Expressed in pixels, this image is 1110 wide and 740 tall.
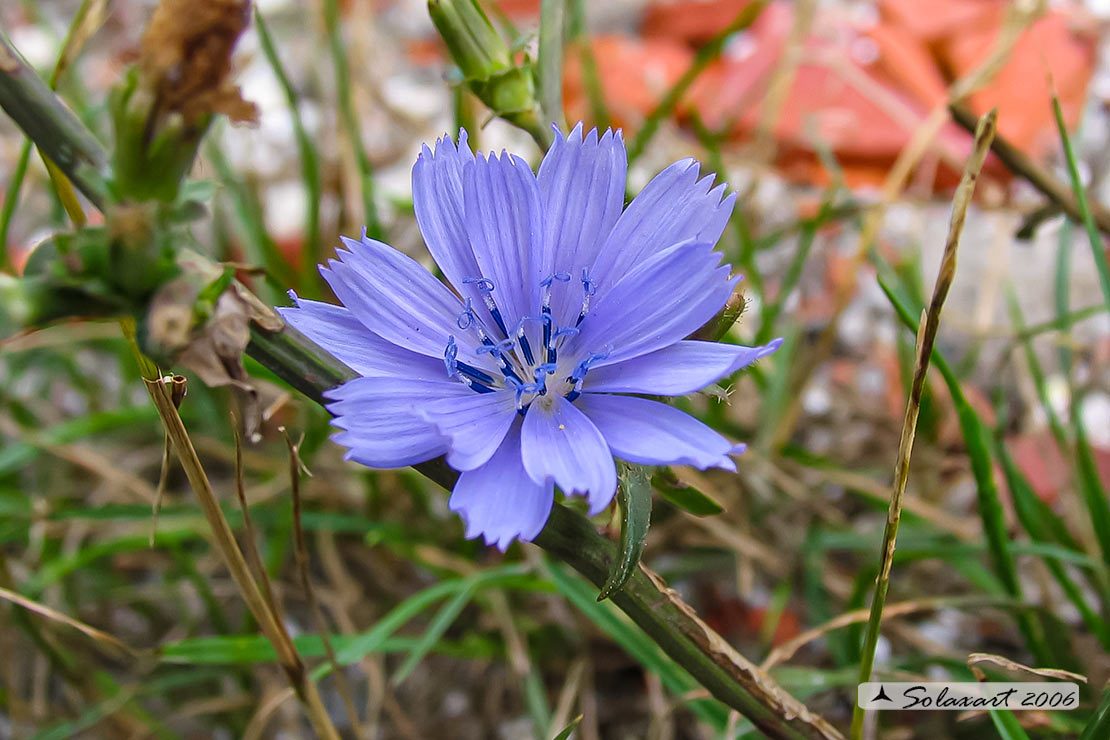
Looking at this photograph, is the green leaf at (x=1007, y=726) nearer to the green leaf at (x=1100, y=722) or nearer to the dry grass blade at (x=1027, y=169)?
the green leaf at (x=1100, y=722)

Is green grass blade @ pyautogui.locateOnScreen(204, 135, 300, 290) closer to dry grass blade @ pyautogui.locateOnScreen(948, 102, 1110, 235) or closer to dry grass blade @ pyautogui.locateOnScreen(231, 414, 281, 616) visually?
dry grass blade @ pyautogui.locateOnScreen(231, 414, 281, 616)

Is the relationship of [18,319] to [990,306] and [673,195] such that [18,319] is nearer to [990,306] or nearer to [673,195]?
[673,195]

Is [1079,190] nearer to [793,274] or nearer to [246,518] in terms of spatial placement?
[793,274]

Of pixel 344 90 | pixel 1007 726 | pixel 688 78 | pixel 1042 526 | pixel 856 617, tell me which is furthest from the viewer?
pixel 344 90

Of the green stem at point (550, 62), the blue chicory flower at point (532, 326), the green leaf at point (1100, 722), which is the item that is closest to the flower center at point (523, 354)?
the blue chicory flower at point (532, 326)

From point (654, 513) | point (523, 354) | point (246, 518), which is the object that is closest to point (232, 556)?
point (246, 518)

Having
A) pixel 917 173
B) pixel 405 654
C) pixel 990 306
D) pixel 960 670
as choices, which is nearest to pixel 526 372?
pixel 960 670

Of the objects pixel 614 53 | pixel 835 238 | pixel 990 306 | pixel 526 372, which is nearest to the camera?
pixel 526 372
